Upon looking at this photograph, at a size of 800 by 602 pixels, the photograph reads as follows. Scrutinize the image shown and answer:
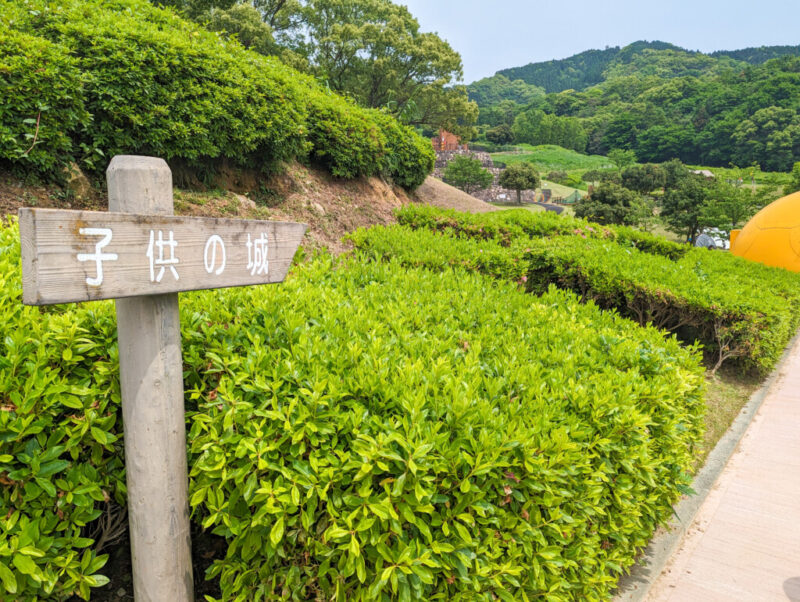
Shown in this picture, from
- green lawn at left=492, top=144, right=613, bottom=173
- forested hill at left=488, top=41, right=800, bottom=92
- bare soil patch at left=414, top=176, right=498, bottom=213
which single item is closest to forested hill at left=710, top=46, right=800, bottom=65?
forested hill at left=488, top=41, right=800, bottom=92

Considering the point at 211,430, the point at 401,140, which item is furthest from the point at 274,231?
the point at 401,140

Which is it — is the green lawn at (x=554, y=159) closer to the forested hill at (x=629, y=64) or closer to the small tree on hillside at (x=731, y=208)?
the small tree on hillside at (x=731, y=208)

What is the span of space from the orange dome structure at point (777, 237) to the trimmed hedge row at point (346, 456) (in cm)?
977

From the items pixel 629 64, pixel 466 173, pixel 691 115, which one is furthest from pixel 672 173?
pixel 629 64

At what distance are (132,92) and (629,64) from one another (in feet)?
566

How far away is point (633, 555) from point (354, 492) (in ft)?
6.42

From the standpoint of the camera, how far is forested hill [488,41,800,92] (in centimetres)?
12588

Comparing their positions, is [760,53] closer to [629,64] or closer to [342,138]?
[629,64]

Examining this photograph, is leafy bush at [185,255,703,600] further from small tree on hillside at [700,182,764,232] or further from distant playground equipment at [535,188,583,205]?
distant playground equipment at [535,188,583,205]

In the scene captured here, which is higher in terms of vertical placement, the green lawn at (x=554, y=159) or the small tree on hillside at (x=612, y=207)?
the green lawn at (x=554, y=159)

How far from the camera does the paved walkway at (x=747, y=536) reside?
2.57 m

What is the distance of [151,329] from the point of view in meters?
1.56

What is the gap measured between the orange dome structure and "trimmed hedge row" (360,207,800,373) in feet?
7.82

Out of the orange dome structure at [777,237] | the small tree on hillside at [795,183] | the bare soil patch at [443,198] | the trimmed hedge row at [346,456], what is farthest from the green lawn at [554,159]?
the trimmed hedge row at [346,456]
